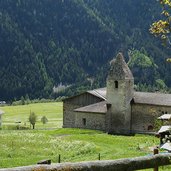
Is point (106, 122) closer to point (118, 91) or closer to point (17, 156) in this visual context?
point (118, 91)

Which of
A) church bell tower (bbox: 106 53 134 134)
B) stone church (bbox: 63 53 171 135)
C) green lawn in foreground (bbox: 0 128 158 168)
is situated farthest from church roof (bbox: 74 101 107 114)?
green lawn in foreground (bbox: 0 128 158 168)

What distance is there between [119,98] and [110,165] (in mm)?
68997

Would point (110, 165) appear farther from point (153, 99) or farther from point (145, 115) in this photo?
point (145, 115)

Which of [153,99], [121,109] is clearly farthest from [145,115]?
[121,109]

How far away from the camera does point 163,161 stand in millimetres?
12766

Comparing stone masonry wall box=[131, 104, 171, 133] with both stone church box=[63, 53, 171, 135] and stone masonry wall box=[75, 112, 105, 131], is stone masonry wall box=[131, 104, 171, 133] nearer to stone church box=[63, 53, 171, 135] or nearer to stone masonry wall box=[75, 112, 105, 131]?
stone church box=[63, 53, 171, 135]

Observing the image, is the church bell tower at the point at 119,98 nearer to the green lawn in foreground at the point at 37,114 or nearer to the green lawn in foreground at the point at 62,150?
the green lawn in foreground at the point at 62,150

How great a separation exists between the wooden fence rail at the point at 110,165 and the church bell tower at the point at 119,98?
66.6m

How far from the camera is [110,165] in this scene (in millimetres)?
10930

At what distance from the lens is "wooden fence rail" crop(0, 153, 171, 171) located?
9.95 m

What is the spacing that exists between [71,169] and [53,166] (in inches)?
18.5

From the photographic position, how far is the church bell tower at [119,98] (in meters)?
79.3

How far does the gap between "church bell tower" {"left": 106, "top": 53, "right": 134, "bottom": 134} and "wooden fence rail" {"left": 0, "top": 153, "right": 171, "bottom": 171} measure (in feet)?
218

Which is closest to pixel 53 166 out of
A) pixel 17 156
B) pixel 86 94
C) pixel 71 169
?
pixel 71 169
